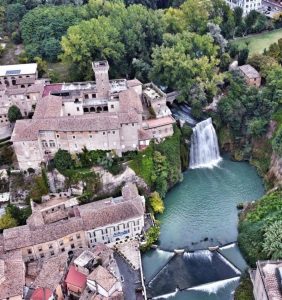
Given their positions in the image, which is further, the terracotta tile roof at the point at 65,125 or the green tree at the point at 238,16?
the green tree at the point at 238,16

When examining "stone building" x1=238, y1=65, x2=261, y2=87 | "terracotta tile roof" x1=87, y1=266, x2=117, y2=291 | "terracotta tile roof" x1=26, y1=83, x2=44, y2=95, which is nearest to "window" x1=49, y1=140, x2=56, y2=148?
"terracotta tile roof" x1=26, y1=83, x2=44, y2=95

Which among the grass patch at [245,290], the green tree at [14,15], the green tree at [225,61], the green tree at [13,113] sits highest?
the green tree at [14,15]

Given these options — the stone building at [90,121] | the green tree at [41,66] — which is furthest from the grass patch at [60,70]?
the stone building at [90,121]

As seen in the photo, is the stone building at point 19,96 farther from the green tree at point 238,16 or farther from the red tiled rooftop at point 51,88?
the green tree at point 238,16

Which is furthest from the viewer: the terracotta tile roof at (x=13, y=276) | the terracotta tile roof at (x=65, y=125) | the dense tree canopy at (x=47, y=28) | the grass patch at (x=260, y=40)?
the grass patch at (x=260, y=40)

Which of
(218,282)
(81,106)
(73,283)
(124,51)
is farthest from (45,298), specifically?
(124,51)

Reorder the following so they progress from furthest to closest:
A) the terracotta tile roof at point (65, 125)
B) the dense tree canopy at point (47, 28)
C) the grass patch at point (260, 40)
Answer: the grass patch at point (260, 40) → the dense tree canopy at point (47, 28) → the terracotta tile roof at point (65, 125)
